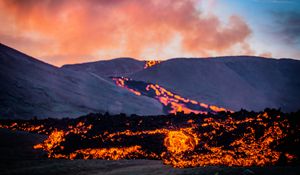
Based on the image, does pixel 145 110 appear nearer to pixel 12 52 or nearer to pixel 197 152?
pixel 12 52

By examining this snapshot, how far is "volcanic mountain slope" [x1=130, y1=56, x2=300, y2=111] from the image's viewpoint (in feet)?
161

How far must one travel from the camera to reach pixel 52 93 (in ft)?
85.4

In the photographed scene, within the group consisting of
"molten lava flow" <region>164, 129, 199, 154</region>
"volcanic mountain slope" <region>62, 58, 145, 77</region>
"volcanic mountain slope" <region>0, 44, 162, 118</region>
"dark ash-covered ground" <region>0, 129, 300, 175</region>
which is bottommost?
"dark ash-covered ground" <region>0, 129, 300, 175</region>

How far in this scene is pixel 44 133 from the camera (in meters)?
17.0

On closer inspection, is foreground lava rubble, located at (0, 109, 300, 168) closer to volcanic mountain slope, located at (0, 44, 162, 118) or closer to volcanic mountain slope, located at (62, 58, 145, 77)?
volcanic mountain slope, located at (0, 44, 162, 118)

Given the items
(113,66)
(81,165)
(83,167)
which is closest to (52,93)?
(81,165)

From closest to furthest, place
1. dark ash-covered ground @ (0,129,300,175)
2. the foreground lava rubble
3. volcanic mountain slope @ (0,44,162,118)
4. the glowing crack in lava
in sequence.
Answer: dark ash-covered ground @ (0,129,300,175) < the foreground lava rubble < volcanic mountain slope @ (0,44,162,118) < the glowing crack in lava

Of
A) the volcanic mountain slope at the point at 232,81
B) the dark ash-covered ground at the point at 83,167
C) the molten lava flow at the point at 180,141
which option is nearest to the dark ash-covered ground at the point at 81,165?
the dark ash-covered ground at the point at 83,167

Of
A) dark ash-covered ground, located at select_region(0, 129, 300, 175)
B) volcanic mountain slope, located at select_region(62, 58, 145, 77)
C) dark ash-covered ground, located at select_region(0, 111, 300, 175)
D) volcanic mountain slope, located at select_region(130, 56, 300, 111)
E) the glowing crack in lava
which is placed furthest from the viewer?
volcanic mountain slope, located at select_region(62, 58, 145, 77)

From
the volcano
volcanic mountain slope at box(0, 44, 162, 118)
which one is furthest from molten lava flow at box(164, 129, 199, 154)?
volcanic mountain slope at box(0, 44, 162, 118)

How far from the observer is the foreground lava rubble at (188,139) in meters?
9.25

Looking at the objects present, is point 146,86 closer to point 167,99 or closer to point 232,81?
point 167,99

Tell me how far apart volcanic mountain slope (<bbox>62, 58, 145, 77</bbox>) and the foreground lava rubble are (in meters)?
45.2

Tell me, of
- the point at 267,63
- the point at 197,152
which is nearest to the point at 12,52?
the point at 197,152
